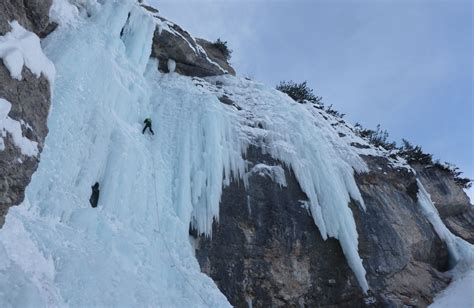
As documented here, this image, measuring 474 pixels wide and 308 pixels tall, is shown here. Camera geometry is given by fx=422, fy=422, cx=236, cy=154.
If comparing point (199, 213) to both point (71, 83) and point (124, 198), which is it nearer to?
point (124, 198)

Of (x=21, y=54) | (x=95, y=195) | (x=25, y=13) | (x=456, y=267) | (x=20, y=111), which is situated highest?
(x=25, y=13)

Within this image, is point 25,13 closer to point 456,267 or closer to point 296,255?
point 296,255

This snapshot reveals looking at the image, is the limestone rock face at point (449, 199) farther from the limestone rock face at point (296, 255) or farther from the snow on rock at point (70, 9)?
the snow on rock at point (70, 9)

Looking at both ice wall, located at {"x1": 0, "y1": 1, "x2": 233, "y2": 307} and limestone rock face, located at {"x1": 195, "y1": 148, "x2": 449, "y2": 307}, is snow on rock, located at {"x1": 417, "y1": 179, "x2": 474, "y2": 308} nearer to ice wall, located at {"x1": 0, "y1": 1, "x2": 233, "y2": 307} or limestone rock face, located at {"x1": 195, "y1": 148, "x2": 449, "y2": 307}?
limestone rock face, located at {"x1": 195, "y1": 148, "x2": 449, "y2": 307}

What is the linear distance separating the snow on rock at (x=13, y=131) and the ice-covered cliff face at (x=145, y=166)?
3.77 ft

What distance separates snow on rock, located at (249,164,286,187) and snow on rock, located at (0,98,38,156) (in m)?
6.23

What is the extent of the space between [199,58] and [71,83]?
23.0 ft

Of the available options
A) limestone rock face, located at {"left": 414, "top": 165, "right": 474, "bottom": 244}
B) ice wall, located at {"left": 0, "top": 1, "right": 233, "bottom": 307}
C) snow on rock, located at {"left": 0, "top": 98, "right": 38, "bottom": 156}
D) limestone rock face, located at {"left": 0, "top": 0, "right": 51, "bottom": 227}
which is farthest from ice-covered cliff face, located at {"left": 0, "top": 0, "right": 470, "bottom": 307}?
limestone rock face, located at {"left": 414, "top": 165, "right": 474, "bottom": 244}

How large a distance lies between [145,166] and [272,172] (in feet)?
11.5

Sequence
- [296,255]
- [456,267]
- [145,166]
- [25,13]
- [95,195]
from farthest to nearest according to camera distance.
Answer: [456,267] → [296,255] → [145,166] → [95,195] → [25,13]

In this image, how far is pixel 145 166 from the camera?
8.88 meters

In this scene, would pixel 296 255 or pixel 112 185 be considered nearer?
pixel 112 185

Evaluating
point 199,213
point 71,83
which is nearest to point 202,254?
point 199,213

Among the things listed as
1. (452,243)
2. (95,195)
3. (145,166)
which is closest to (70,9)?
(145,166)
